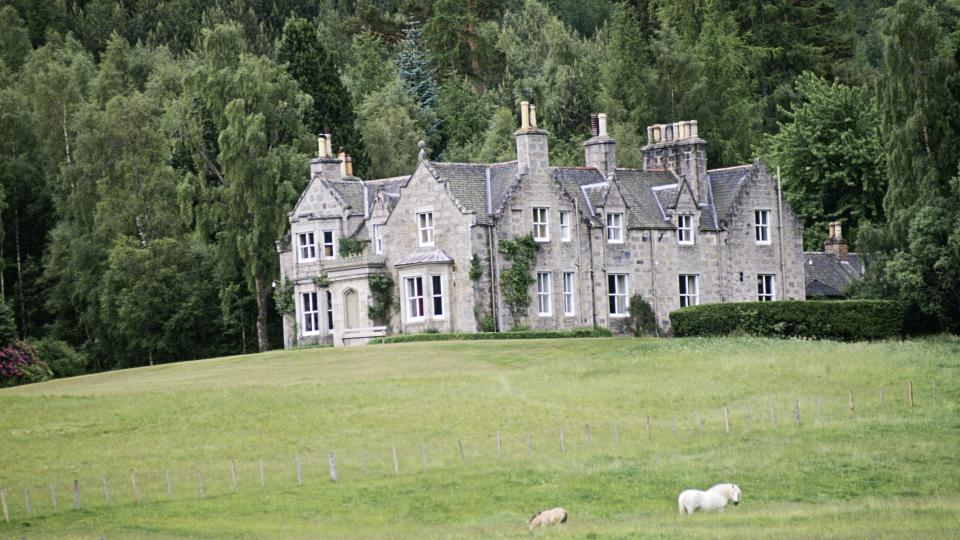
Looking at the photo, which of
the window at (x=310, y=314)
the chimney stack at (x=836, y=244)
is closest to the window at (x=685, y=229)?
the chimney stack at (x=836, y=244)

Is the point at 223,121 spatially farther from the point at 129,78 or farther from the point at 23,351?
the point at 129,78

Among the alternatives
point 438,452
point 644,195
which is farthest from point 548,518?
point 644,195

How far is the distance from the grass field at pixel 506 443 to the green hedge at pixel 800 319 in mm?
3949

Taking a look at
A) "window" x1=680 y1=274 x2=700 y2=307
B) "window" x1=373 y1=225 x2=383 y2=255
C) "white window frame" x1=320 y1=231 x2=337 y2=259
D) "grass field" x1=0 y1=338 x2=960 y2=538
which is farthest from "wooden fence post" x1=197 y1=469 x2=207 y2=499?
"window" x1=680 y1=274 x2=700 y2=307

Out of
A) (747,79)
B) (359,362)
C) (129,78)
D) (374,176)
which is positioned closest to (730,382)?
(359,362)

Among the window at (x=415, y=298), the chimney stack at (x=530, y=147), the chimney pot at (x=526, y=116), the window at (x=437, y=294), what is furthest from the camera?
the chimney pot at (x=526, y=116)

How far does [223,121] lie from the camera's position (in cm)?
8975

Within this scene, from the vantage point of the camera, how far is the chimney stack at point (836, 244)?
89975mm

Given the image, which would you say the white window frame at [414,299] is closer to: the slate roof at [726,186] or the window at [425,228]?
the window at [425,228]

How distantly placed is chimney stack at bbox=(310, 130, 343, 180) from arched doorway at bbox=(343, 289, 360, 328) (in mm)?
6788

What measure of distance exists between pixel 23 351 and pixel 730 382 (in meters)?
36.9

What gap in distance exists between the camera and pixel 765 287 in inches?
3265

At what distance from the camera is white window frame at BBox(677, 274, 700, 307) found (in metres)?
80.0

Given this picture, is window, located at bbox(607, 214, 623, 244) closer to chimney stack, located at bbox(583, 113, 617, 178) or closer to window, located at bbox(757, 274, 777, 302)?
chimney stack, located at bbox(583, 113, 617, 178)
